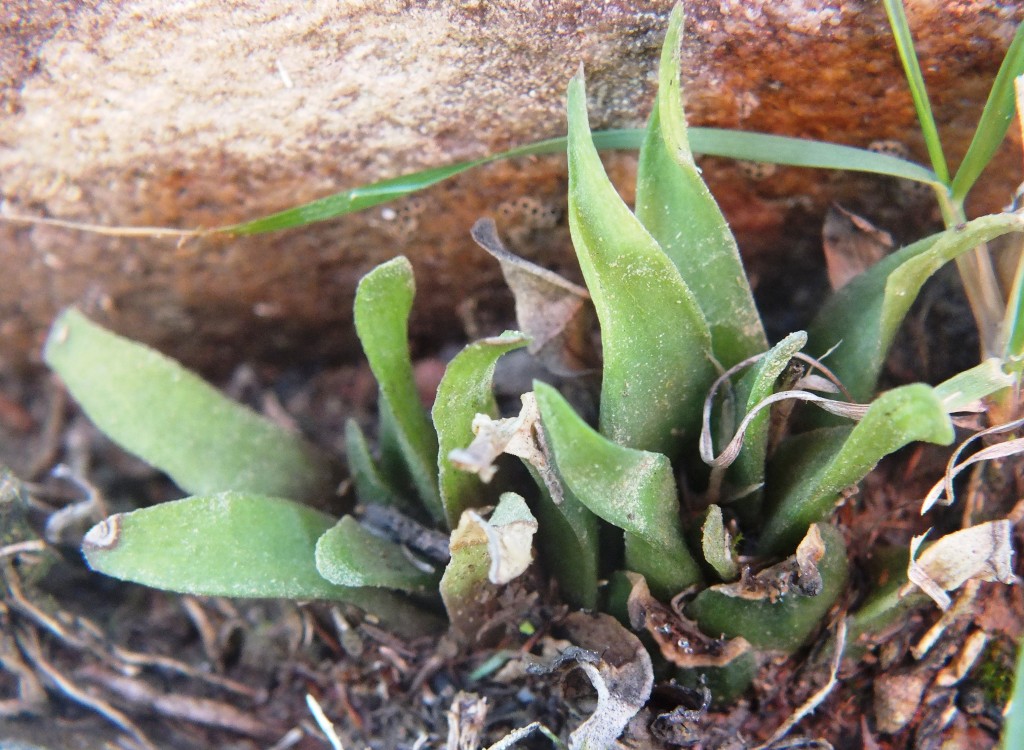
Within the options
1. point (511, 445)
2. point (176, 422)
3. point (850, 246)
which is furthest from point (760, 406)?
point (176, 422)

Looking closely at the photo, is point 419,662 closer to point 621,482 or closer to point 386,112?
point 621,482

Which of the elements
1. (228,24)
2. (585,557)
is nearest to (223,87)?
(228,24)

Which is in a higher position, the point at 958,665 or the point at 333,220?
the point at 333,220

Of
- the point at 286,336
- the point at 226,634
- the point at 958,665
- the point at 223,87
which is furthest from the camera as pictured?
the point at 286,336

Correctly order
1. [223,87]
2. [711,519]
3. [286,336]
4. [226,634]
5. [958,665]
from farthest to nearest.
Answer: [286,336] < [226,634] < [223,87] < [958,665] < [711,519]

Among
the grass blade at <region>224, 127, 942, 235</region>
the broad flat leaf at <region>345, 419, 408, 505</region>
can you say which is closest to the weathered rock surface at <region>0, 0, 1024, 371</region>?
the grass blade at <region>224, 127, 942, 235</region>

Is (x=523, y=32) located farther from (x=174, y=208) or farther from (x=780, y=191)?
(x=174, y=208)

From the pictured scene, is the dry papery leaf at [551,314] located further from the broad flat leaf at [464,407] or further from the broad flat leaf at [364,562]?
the broad flat leaf at [364,562]

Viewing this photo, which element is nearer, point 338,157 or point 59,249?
point 338,157

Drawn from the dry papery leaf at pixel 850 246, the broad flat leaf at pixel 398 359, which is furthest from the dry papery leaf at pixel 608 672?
the dry papery leaf at pixel 850 246
